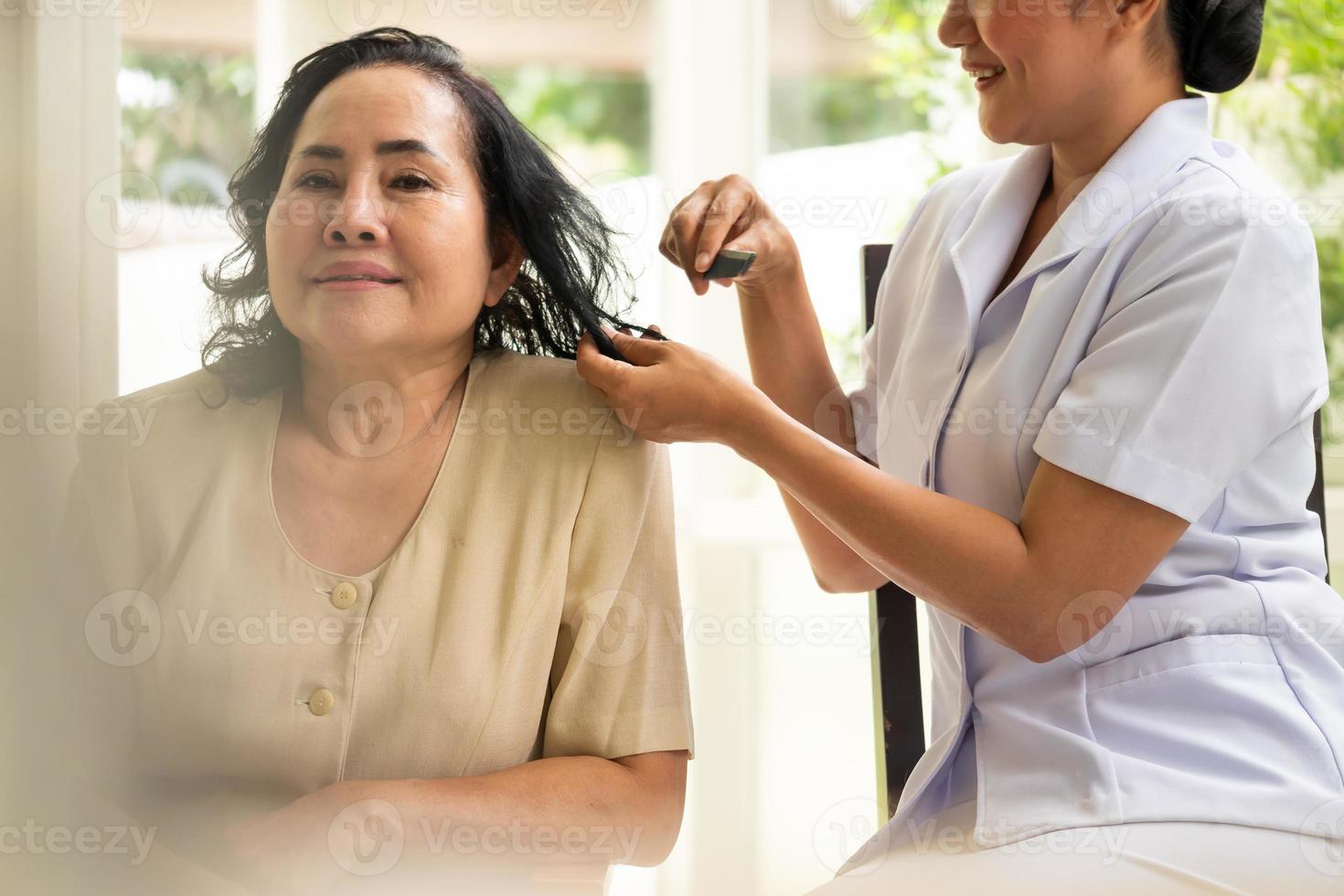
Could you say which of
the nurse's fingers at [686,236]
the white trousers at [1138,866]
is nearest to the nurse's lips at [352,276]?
the nurse's fingers at [686,236]

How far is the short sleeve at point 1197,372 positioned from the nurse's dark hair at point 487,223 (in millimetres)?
490

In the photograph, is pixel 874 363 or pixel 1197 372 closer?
pixel 1197 372

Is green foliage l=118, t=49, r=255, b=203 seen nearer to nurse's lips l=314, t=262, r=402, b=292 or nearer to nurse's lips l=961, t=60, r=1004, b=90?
nurse's lips l=314, t=262, r=402, b=292

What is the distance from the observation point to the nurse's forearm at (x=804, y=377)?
→ 142 centimetres

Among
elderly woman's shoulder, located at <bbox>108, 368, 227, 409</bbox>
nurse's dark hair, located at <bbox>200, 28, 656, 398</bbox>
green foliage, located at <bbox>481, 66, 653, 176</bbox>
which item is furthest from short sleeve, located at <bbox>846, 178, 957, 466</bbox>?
green foliage, located at <bbox>481, 66, 653, 176</bbox>

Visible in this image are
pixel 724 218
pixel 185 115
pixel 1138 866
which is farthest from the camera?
pixel 185 115

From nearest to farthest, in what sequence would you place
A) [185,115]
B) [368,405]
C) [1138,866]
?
[1138,866], [368,405], [185,115]

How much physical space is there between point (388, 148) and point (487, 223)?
123mm

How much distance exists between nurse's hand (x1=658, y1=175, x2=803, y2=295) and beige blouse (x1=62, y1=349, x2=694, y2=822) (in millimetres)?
210

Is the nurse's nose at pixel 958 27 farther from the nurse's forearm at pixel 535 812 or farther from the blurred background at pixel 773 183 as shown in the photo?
the nurse's forearm at pixel 535 812

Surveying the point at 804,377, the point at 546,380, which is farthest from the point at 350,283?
the point at 804,377

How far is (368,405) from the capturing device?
1138 mm

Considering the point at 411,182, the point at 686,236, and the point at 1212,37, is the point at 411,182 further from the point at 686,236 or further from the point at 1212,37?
the point at 1212,37

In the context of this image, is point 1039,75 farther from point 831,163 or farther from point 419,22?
point 831,163
